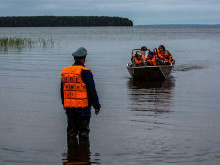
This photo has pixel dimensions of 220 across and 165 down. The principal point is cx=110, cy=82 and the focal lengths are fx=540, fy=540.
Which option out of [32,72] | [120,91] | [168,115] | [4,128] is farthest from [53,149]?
[32,72]

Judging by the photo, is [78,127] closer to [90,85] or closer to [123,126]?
[90,85]

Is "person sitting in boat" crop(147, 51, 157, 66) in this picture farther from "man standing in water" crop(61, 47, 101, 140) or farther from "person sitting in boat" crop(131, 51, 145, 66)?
"man standing in water" crop(61, 47, 101, 140)

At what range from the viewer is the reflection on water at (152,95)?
13.4 m

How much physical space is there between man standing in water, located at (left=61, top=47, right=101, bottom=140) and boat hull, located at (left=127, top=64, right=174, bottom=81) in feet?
38.0

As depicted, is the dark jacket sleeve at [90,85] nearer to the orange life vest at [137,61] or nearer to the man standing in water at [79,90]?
the man standing in water at [79,90]

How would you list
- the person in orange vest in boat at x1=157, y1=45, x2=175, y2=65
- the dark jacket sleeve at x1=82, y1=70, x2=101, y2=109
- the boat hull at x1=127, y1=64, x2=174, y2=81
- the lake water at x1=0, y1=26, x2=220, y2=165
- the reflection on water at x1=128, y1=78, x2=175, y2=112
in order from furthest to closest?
the person in orange vest in boat at x1=157, y1=45, x2=175, y2=65, the boat hull at x1=127, y1=64, x2=174, y2=81, the reflection on water at x1=128, y1=78, x2=175, y2=112, the lake water at x1=0, y1=26, x2=220, y2=165, the dark jacket sleeve at x1=82, y1=70, x2=101, y2=109

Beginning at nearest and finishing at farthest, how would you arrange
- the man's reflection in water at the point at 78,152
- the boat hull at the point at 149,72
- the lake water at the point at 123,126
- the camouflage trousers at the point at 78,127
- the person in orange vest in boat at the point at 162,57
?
the man's reflection in water at the point at 78,152 < the camouflage trousers at the point at 78,127 < the lake water at the point at 123,126 < the boat hull at the point at 149,72 < the person in orange vest in boat at the point at 162,57

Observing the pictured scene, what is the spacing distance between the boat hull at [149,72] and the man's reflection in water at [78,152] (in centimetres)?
1100

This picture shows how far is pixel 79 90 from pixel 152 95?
8.47 metres

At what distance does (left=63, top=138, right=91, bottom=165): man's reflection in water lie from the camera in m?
7.97

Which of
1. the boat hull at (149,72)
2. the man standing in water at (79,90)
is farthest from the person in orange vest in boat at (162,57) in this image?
the man standing in water at (79,90)

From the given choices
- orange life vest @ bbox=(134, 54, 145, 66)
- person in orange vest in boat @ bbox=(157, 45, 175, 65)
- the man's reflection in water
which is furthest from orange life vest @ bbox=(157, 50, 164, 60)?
the man's reflection in water

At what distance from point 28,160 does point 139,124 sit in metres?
3.42

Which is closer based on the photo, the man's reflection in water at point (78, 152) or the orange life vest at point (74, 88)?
A: the orange life vest at point (74, 88)
